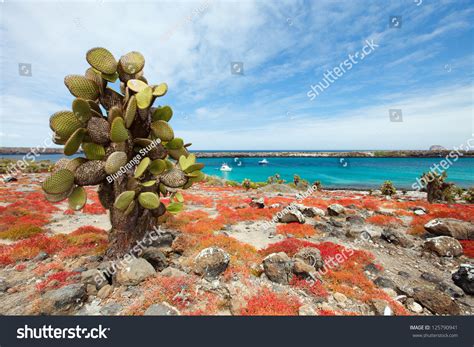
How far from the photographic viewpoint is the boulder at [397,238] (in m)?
7.90

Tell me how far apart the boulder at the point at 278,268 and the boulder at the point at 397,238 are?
5470mm

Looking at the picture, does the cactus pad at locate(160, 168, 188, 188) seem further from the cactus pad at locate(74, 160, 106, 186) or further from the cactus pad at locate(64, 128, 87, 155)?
the cactus pad at locate(64, 128, 87, 155)

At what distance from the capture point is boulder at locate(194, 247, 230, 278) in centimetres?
538

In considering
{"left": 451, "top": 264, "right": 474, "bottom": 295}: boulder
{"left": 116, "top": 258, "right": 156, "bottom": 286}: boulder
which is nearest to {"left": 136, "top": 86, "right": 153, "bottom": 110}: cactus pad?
{"left": 116, "top": 258, "right": 156, "bottom": 286}: boulder

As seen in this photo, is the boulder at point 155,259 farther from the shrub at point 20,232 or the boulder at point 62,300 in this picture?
the shrub at point 20,232

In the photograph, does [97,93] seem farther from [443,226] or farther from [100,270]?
[443,226]

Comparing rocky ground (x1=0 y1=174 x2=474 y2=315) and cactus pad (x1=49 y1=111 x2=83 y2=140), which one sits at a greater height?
cactus pad (x1=49 y1=111 x2=83 y2=140)

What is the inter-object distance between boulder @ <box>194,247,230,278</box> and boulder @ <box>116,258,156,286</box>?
47.5 inches

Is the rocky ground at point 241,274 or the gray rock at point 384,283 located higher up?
the rocky ground at point 241,274

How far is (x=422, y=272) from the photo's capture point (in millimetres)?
6105

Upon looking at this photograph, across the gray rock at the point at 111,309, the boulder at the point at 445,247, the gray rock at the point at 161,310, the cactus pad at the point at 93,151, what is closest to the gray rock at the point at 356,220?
the boulder at the point at 445,247

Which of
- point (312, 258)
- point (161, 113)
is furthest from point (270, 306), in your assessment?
point (161, 113)
